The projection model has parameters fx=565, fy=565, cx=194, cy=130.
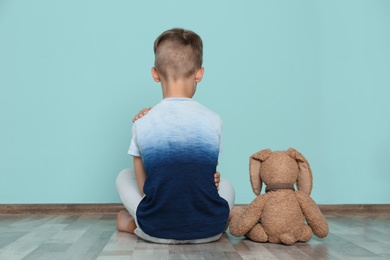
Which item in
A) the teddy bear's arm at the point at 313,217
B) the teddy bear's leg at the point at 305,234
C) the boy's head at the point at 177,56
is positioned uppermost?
the boy's head at the point at 177,56

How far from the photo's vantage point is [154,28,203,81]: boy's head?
160cm

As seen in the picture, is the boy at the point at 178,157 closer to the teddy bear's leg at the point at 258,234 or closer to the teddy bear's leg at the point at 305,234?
the teddy bear's leg at the point at 258,234

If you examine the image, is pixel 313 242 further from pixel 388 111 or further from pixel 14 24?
pixel 14 24

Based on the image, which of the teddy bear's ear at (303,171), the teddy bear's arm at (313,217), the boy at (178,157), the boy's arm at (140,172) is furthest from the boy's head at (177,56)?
the teddy bear's arm at (313,217)

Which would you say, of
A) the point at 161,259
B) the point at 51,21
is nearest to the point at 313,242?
the point at 161,259

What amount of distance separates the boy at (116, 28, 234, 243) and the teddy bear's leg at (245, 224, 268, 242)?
0.28 ft

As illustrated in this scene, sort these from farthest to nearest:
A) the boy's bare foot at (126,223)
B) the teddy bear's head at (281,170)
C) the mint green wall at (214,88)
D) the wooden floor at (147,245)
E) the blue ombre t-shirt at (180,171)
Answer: the mint green wall at (214,88)
the boy's bare foot at (126,223)
the teddy bear's head at (281,170)
the blue ombre t-shirt at (180,171)
the wooden floor at (147,245)

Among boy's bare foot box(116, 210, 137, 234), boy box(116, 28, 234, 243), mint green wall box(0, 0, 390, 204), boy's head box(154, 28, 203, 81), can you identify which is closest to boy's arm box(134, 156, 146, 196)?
boy box(116, 28, 234, 243)

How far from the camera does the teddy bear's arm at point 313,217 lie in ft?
5.19

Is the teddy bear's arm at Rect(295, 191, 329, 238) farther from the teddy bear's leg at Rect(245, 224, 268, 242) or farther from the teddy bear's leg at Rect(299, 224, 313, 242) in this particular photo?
the teddy bear's leg at Rect(245, 224, 268, 242)

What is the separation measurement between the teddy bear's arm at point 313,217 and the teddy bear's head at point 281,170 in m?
0.06

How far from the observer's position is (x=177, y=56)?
1.60 meters

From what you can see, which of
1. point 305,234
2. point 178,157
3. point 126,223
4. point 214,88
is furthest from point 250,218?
point 214,88

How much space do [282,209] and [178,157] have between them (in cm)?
32
